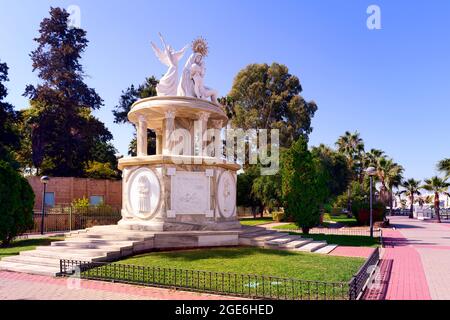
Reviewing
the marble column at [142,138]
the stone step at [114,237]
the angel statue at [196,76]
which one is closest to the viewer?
the stone step at [114,237]

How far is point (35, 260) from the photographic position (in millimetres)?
12930

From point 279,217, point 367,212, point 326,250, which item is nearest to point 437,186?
point 367,212

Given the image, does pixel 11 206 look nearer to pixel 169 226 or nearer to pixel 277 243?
pixel 169 226

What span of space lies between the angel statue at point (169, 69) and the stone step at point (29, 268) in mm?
9680

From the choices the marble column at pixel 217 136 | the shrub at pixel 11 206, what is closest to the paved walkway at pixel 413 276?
the marble column at pixel 217 136

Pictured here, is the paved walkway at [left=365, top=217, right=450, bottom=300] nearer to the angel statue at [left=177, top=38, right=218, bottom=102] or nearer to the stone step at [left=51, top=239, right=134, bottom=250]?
the stone step at [left=51, top=239, right=134, bottom=250]

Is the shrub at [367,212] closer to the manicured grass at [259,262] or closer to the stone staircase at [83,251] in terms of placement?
the manicured grass at [259,262]

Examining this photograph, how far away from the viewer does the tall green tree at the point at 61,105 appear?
37.9m

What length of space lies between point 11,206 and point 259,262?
43.6 ft

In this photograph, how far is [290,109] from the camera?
45.4 metres

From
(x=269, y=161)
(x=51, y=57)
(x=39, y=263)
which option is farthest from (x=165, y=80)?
(x=51, y=57)

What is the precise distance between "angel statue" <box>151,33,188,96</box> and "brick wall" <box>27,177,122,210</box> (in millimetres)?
19132

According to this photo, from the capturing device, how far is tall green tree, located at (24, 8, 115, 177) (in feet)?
124

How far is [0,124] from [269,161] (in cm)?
2735
